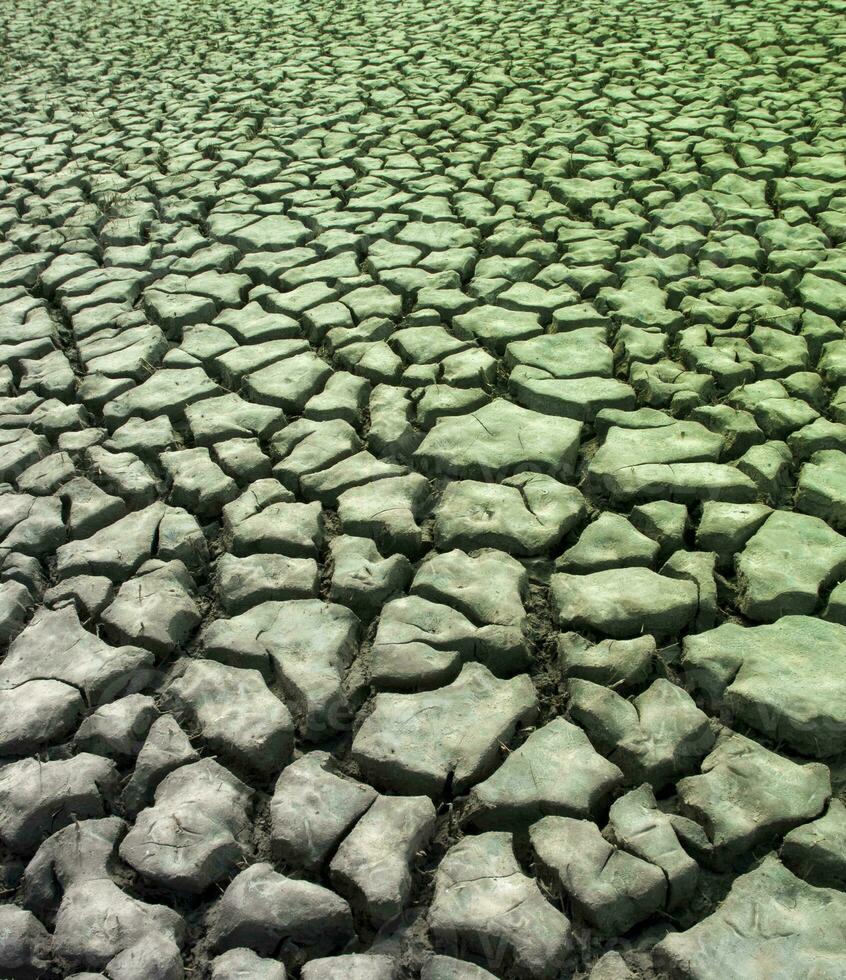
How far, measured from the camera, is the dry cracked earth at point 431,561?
1116 millimetres

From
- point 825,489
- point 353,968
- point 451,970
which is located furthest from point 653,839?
point 825,489

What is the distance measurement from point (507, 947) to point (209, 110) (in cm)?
424

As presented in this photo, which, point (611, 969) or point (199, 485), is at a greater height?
point (199, 485)

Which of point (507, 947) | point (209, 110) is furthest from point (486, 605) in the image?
point (209, 110)

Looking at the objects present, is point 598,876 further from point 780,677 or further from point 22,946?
point 22,946

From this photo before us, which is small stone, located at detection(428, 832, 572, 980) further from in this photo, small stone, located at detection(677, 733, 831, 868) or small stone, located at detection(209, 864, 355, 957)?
small stone, located at detection(677, 733, 831, 868)

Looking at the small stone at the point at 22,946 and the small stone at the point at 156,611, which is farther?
the small stone at the point at 156,611

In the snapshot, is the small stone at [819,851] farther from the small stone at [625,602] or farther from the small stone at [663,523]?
the small stone at [663,523]

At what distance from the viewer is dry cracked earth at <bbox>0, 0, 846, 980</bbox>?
112 centimetres

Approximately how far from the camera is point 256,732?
1341 millimetres

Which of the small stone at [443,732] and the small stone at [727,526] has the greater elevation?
the small stone at [727,526]

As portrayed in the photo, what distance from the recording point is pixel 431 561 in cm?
166

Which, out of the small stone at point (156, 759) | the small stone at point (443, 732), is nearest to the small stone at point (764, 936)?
the small stone at point (443, 732)

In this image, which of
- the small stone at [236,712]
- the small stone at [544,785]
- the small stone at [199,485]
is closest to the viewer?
the small stone at [544,785]
